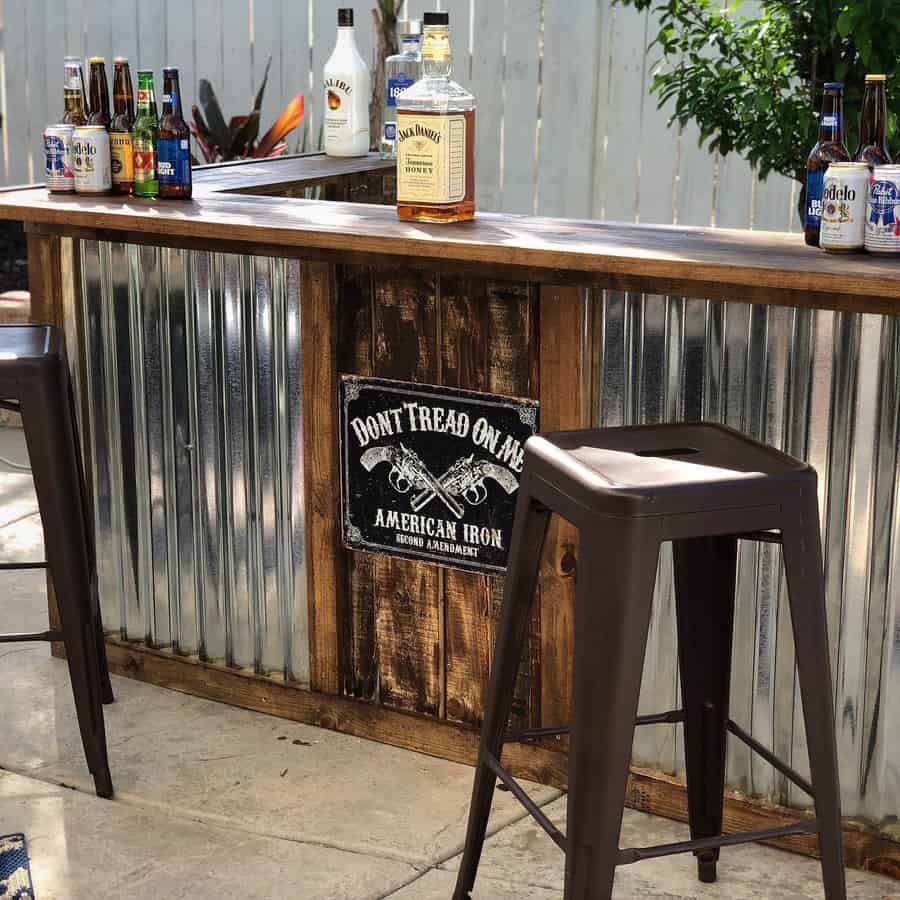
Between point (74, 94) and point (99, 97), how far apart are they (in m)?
0.05

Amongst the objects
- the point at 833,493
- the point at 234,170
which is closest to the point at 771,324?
the point at 833,493

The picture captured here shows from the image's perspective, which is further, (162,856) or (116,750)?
(116,750)

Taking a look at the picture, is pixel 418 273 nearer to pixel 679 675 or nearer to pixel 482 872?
pixel 679 675

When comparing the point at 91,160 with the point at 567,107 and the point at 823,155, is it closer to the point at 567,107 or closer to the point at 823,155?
the point at 823,155

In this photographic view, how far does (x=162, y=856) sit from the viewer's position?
2.58 meters

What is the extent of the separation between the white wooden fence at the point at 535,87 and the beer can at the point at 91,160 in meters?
2.99

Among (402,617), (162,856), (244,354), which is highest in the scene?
(244,354)

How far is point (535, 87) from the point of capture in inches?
231

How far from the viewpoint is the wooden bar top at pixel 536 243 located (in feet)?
7.39

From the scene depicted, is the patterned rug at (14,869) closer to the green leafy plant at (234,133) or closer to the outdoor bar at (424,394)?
the outdoor bar at (424,394)

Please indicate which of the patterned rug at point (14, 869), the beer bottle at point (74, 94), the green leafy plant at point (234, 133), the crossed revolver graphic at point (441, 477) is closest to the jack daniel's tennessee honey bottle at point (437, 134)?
the crossed revolver graphic at point (441, 477)

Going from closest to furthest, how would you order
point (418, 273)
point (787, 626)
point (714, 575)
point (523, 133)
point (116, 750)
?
1. point (714, 575)
2. point (787, 626)
3. point (418, 273)
4. point (116, 750)
5. point (523, 133)

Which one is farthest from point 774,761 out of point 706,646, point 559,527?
point 559,527

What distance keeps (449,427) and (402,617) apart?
401 mm
